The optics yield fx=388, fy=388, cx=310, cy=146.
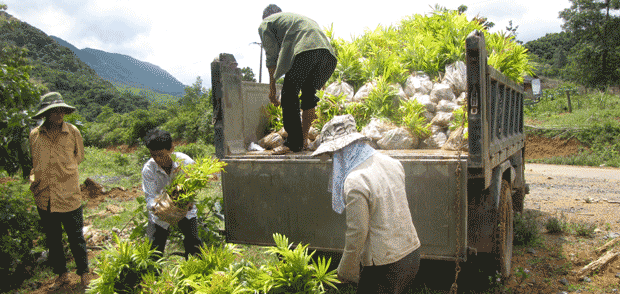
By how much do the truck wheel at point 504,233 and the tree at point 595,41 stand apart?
26.9 metres

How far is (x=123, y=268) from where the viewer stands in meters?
2.43

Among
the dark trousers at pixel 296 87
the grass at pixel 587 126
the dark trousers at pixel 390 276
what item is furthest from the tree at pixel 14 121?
the grass at pixel 587 126

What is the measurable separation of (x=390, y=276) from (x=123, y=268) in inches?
64.6

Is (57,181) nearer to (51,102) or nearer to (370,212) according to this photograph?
(51,102)

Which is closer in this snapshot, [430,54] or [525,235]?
[430,54]

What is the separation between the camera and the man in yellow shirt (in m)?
3.55

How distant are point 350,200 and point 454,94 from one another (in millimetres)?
2322

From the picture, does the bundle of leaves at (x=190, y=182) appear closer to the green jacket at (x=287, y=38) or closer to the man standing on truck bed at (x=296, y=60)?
the man standing on truck bed at (x=296, y=60)

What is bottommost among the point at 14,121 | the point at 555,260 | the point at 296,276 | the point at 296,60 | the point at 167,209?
the point at 555,260

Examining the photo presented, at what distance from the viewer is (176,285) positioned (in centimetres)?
219

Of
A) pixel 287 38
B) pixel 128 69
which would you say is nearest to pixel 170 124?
pixel 287 38

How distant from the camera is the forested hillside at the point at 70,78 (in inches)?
1677

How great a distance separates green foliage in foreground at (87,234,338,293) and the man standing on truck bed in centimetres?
121

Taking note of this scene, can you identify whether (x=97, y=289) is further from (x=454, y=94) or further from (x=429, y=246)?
(x=454, y=94)
